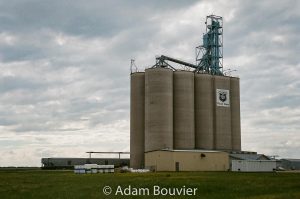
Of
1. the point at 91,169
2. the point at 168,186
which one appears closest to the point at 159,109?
the point at 91,169

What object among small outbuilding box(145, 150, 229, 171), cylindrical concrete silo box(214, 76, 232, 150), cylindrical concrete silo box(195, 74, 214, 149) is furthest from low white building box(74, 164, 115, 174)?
cylindrical concrete silo box(214, 76, 232, 150)

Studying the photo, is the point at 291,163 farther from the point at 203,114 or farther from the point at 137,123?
the point at 137,123

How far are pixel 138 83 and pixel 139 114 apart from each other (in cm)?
787

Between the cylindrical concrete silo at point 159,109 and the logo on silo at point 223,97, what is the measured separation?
1454 centimetres

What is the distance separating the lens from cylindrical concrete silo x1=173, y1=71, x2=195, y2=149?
11050 cm

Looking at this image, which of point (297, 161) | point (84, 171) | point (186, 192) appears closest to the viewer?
point (186, 192)

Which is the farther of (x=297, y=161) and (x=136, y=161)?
(x=297, y=161)

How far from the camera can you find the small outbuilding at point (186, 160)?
96.1m

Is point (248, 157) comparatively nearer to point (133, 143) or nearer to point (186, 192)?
point (133, 143)

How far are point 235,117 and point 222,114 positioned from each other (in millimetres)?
5371

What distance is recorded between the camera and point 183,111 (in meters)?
111

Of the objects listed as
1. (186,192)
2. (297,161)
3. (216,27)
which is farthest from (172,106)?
(186,192)

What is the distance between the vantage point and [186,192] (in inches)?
1308

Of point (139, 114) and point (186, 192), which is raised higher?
point (139, 114)
